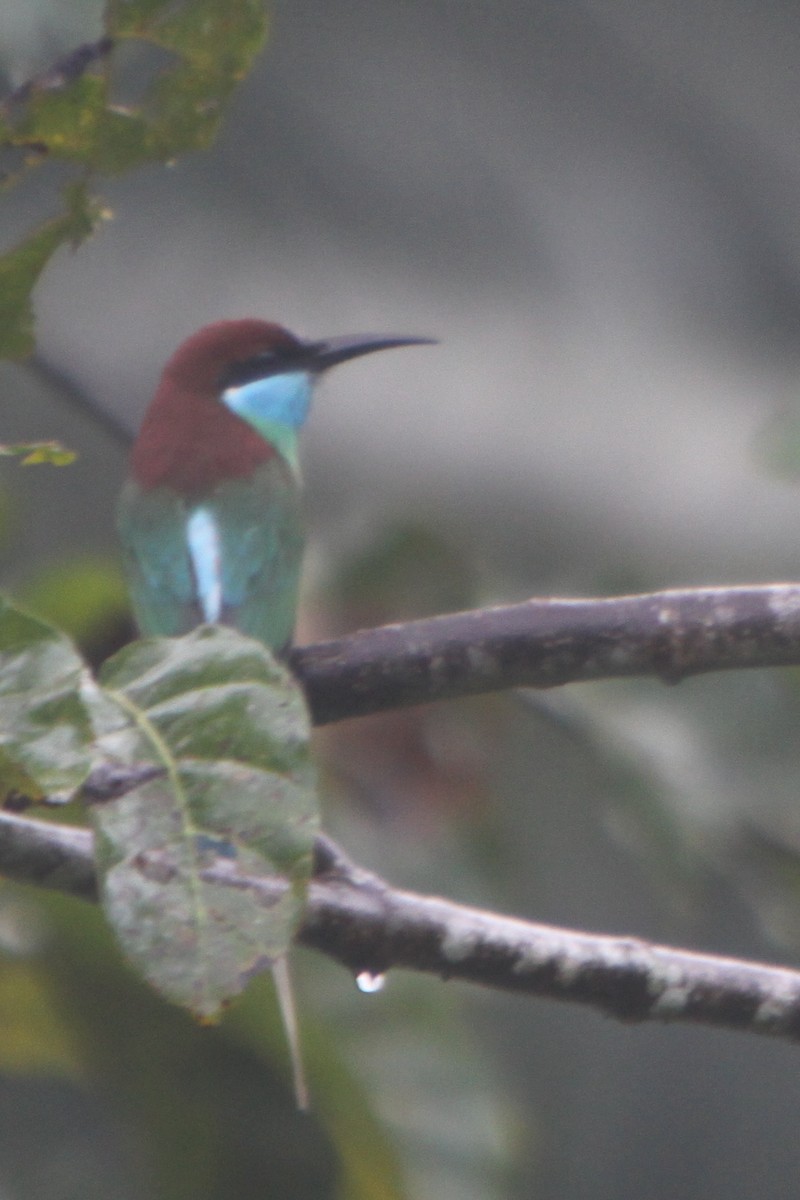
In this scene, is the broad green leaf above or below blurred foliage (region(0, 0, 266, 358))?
below

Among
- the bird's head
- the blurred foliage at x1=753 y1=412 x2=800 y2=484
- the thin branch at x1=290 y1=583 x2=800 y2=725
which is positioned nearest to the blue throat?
the bird's head

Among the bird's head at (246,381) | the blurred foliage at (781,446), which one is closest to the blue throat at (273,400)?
the bird's head at (246,381)

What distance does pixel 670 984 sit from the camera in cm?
198

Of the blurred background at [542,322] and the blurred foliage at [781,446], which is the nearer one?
the blurred foliage at [781,446]

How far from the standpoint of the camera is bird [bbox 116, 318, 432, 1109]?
105 inches

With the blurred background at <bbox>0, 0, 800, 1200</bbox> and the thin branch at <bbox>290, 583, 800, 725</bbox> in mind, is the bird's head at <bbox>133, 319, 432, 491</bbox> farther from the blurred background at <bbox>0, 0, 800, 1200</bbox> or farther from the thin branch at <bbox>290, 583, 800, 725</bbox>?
the thin branch at <bbox>290, 583, 800, 725</bbox>

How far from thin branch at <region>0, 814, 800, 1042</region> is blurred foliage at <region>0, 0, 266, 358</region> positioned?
2.32ft

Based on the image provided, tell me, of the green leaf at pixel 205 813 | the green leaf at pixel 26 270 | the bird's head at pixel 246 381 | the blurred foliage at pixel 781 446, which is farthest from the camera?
the bird's head at pixel 246 381

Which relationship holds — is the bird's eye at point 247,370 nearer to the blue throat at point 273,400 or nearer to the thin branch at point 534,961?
the blue throat at point 273,400

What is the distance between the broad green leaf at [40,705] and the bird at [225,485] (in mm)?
1057

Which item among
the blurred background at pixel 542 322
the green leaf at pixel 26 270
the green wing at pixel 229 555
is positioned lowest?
the blurred background at pixel 542 322

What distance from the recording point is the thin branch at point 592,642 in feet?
6.20

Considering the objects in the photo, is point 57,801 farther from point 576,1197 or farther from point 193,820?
point 576,1197

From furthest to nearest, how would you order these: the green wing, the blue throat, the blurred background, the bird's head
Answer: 1. the blurred background
2. the blue throat
3. the bird's head
4. the green wing
